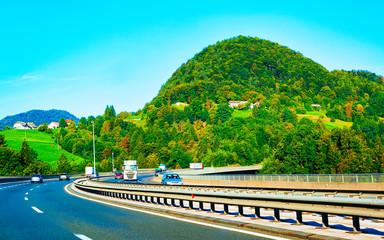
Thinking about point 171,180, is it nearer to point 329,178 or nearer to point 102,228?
point 329,178

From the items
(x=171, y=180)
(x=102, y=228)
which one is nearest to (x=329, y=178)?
(x=171, y=180)

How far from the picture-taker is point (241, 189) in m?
30.9

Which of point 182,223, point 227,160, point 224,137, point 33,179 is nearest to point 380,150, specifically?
point 227,160

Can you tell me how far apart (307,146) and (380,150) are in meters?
30.4

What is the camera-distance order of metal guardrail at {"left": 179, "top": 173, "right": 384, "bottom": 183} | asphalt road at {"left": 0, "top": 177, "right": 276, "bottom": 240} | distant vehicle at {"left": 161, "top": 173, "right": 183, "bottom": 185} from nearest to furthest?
asphalt road at {"left": 0, "top": 177, "right": 276, "bottom": 240}, metal guardrail at {"left": 179, "top": 173, "right": 384, "bottom": 183}, distant vehicle at {"left": 161, "top": 173, "right": 183, "bottom": 185}

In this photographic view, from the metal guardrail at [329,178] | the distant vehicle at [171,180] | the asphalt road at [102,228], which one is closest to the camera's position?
the asphalt road at [102,228]

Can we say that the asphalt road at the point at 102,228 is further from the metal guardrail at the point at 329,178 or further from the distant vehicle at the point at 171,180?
the distant vehicle at the point at 171,180

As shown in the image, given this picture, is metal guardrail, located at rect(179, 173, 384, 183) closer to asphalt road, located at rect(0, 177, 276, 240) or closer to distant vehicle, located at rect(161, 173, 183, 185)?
distant vehicle, located at rect(161, 173, 183, 185)

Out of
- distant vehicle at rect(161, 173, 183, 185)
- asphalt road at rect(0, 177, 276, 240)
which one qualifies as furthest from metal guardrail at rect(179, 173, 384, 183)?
asphalt road at rect(0, 177, 276, 240)

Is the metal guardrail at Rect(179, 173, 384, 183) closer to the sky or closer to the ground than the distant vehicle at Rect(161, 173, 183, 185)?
closer to the sky

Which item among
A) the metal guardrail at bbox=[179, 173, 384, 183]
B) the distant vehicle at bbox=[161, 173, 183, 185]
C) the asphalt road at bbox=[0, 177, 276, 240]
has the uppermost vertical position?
the asphalt road at bbox=[0, 177, 276, 240]

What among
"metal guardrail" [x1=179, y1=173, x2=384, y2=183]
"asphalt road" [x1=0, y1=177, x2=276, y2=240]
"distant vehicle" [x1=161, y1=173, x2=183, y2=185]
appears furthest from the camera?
"distant vehicle" [x1=161, y1=173, x2=183, y2=185]

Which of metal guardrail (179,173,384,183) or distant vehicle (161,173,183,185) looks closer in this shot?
metal guardrail (179,173,384,183)

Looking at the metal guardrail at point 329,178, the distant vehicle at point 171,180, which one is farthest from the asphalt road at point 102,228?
the distant vehicle at point 171,180
